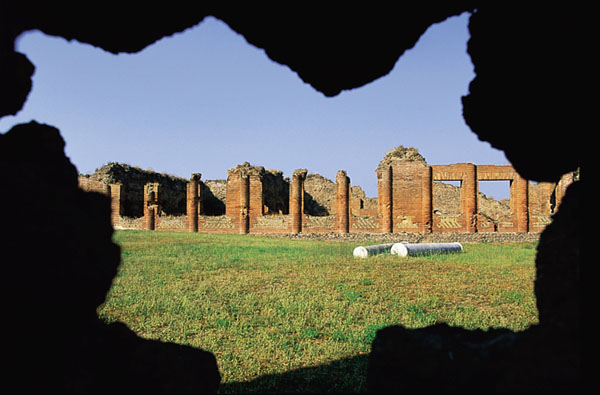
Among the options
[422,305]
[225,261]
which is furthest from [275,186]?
[422,305]

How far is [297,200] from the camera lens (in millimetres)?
24953

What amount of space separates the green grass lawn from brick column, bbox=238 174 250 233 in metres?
15.3

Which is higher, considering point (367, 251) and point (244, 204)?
point (244, 204)

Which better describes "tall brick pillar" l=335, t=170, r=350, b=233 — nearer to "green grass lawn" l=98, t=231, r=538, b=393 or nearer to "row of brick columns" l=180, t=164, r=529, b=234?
"row of brick columns" l=180, t=164, r=529, b=234

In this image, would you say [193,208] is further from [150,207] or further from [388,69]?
[388,69]

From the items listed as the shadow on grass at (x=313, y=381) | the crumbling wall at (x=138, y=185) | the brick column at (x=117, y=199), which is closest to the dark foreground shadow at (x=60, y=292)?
the shadow on grass at (x=313, y=381)

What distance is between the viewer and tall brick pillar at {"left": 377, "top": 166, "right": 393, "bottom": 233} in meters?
23.8

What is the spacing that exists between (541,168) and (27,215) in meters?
2.53

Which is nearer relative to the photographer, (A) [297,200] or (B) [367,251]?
(B) [367,251]

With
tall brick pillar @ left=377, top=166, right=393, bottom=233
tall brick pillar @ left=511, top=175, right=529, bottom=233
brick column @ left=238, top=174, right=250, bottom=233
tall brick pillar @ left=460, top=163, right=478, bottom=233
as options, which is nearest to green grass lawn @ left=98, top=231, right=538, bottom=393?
tall brick pillar @ left=377, top=166, right=393, bottom=233

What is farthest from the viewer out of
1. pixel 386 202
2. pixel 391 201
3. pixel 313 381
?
pixel 391 201

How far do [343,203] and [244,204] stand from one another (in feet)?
21.8

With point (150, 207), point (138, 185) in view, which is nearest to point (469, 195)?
point (150, 207)

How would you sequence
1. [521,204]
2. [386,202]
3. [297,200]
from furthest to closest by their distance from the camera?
[297,200], [521,204], [386,202]
